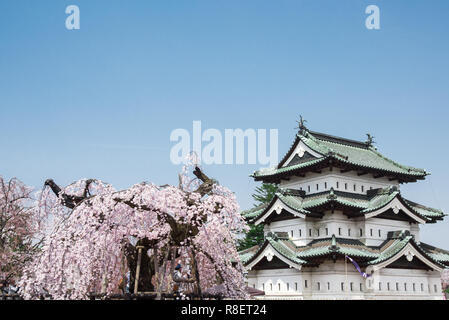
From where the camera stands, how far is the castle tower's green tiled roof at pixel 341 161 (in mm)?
32419

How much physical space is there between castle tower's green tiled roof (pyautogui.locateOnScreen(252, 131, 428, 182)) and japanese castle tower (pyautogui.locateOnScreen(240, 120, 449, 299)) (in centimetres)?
9

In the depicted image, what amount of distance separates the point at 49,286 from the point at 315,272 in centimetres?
1936

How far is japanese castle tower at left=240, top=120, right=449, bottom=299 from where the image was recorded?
2992cm

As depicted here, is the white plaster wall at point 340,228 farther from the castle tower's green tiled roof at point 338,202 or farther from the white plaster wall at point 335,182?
the white plaster wall at point 335,182

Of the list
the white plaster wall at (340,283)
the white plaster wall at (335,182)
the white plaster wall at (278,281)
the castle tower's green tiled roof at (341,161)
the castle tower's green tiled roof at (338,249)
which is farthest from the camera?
the white plaster wall at (335,182)

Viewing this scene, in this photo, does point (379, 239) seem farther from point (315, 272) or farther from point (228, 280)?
point (228, 280)

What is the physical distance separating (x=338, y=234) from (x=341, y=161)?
4688 millimetres

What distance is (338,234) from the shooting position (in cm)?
3130

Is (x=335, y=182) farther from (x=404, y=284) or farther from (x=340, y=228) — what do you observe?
(x=404, y=284)

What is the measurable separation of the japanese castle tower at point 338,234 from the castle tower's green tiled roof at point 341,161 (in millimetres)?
88

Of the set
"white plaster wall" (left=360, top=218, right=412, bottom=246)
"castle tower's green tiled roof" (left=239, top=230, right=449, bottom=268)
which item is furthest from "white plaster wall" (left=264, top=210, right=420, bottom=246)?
"castle tower's green tiled roof" (left=239, top=230, right=449, bottom=268)

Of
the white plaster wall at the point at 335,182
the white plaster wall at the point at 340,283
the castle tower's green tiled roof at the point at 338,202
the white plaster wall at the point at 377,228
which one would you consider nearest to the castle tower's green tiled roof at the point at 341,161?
the white plaster wall at the point at 335,182
